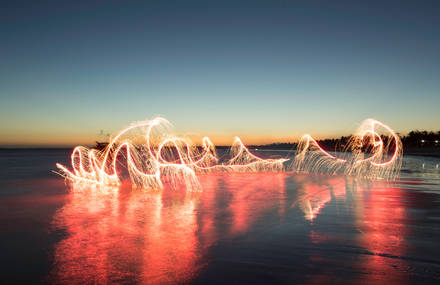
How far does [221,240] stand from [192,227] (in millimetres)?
1439

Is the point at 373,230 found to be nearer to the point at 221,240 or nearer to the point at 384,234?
the point at 384,234

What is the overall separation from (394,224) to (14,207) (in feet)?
38.9

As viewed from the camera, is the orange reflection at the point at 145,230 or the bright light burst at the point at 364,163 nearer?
the orange reflection at the point at 145,230

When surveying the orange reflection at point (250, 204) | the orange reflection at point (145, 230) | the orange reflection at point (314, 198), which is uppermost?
the orange reflection at point (145, 230)

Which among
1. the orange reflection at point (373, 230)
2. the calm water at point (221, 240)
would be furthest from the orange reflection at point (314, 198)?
the calm water at point (221, 240)

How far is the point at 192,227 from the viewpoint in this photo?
8.85 m

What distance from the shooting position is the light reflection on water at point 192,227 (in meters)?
5.92

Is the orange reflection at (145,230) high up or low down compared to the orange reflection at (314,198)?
up

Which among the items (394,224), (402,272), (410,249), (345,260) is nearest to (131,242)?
(345,260)

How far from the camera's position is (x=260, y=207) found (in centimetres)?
1187

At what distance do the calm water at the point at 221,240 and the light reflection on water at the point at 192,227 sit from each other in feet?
0.08

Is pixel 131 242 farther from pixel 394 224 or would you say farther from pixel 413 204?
pixel 413 204

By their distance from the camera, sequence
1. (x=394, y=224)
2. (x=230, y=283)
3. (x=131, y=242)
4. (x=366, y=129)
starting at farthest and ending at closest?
(x=366, y=129) → (x=394, y=224) → (x=131, y=242) → (x=230, y=283)

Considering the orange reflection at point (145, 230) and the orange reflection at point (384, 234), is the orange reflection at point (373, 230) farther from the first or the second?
the orange reflection at point (145, 230)
